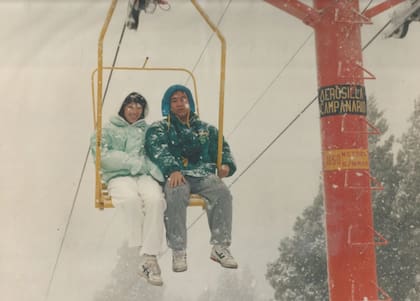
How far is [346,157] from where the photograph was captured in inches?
99.9

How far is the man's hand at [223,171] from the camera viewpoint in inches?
84.9

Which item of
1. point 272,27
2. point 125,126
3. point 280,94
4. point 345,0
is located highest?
point 280,94

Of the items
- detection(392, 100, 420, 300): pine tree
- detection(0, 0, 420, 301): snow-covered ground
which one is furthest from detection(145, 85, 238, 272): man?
detection(392, 100, 420, 300): pine tree

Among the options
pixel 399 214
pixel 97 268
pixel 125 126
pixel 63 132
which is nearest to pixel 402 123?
pixel 399 214

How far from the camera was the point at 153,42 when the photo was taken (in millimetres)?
9938

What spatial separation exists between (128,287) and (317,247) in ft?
41.3

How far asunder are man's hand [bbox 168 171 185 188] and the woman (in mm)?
53

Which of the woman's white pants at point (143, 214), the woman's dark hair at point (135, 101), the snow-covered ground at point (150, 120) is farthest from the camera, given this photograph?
the snow-covered ground at point (150, 120)

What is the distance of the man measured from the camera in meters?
2.02

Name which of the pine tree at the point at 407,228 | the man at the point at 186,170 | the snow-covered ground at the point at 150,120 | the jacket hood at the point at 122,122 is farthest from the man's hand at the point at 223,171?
the pine tree at the point at 407,228

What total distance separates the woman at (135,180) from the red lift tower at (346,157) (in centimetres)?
83

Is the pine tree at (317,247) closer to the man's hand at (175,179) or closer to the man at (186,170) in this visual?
the man at (186,170)

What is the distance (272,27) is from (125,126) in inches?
155

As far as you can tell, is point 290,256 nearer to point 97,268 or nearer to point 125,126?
point 125,126
